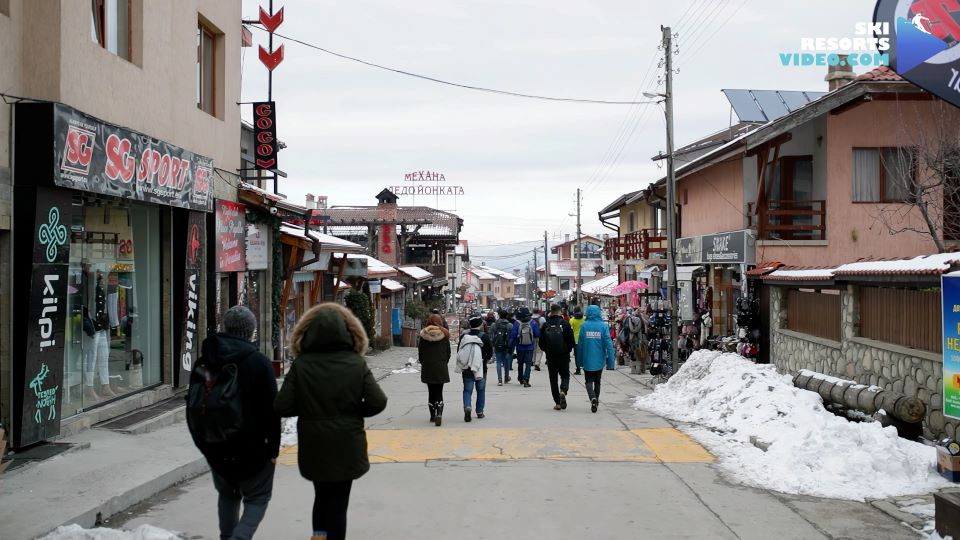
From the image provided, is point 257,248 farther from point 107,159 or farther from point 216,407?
point 216,407

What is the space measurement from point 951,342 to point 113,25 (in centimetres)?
1059

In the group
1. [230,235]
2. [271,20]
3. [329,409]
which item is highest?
[271,20]

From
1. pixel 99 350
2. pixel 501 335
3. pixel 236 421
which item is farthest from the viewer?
pixel 501 335

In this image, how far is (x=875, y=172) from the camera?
67.9ft

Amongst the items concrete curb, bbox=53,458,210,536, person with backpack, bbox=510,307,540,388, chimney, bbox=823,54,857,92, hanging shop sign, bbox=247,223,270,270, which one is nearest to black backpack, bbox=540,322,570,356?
person with backpack, bbox=510,307,540,388

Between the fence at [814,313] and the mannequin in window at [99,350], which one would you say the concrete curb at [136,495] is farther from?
the fence at [814,313]

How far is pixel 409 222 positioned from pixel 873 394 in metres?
42.2

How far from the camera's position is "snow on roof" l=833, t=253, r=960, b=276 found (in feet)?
30.7

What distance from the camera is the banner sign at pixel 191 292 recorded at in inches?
A: 557

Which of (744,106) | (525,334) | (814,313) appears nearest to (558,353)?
(814,313)

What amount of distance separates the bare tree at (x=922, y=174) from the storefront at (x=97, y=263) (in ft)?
43.3

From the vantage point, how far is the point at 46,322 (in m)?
9.30

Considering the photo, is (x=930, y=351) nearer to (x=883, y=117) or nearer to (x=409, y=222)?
(x=883, y=117)

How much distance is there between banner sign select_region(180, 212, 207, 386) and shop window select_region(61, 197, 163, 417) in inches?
15.9
